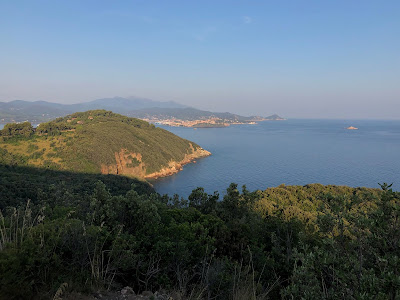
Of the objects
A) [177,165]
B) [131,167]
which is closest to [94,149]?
[131,167]

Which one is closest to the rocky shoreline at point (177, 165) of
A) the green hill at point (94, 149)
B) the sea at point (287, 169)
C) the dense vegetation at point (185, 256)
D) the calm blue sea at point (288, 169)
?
the green hill at point (94, 149)

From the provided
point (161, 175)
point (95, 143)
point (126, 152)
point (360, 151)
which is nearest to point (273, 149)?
point (360, 151)

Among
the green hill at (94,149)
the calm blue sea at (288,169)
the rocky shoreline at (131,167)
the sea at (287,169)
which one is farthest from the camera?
the rocky shoreline at (131,167)

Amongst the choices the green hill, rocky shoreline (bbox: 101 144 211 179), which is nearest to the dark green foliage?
the green hill

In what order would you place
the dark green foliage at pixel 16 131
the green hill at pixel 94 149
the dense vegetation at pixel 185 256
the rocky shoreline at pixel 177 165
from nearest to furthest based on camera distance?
1. the dense vegetation at pixel 185 256
2. the green hill at pixel 94 149
3. the dark green foliage at pixel 16 131
4. the rocky shoreline at pixel 177 165

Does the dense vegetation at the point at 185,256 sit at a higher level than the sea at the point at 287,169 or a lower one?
higher

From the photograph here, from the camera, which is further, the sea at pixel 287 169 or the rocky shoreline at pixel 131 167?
the rocky shoreline at pixel 131 167

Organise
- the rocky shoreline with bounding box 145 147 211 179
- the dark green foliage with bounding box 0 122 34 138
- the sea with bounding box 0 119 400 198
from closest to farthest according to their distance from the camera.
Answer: the sea with bounding box 0 119 400 198
the dark green foliage with bounding box 0 122 34 138
the rocky shoreline with bounding box 145 147 211 179

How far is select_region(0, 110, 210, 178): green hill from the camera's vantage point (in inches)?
2217

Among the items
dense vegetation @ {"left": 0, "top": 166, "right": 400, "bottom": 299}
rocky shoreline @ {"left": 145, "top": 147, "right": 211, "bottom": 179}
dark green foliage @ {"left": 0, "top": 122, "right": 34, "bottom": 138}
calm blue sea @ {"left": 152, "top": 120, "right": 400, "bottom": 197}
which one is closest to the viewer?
dense vegetation @ {"left": 0, "top": 166, "right": 400, "bottom": 299}

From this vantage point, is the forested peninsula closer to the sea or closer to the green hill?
the sea

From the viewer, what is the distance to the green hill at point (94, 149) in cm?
5631

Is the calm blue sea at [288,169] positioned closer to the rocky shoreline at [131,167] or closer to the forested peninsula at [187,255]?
the rocky shoreline at [131,167]

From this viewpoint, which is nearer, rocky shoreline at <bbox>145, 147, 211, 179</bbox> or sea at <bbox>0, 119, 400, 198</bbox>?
sea at <bbox>0, 119, 400, 198</bbox>
